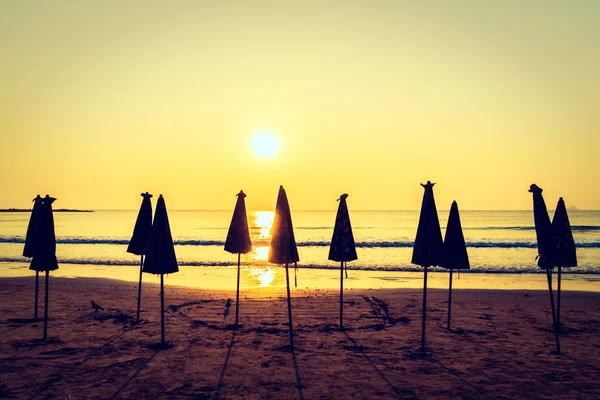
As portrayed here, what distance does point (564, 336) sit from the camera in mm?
11180

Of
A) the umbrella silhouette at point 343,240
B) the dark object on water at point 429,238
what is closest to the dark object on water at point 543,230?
the dark object on water at point 429,238

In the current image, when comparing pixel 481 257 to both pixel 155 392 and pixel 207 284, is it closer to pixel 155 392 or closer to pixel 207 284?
pixel 207 284

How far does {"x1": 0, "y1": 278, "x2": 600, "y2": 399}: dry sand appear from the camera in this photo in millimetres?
7586

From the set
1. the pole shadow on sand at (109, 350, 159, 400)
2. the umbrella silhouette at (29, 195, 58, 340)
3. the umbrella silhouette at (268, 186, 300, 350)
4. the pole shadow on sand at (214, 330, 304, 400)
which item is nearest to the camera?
the pole shadow on sand at (109, 350, 159, 400)

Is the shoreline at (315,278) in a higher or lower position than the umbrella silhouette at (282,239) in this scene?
lower

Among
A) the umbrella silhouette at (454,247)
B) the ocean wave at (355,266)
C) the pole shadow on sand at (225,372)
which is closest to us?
the pole shadow on sand at (225,372)

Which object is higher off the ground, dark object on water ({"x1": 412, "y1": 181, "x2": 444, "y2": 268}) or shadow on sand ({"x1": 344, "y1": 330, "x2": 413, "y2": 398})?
dark object on water ({"x1": 412, "y1": 181, "x2": 444, "y2": 268})

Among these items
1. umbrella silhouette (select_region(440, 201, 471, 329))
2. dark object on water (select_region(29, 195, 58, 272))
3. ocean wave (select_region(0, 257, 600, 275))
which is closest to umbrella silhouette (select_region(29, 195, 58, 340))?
dark object on water (select_region(29, 195, 58, 272))

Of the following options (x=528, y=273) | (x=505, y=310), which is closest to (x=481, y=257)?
(x=528, y=273)

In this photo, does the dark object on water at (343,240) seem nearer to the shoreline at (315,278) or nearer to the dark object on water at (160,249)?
the dark object on water at (160,249)

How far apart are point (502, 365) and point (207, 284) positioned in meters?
15.6

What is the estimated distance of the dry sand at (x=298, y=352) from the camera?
24.9ft

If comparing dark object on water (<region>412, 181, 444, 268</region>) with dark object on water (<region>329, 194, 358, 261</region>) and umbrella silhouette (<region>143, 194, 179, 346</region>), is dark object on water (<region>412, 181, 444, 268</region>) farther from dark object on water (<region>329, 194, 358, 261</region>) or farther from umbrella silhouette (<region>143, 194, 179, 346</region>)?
umbrella silhouette (<region>143, 194, 179, 346</region>)

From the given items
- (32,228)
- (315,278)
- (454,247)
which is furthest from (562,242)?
(315,278)
